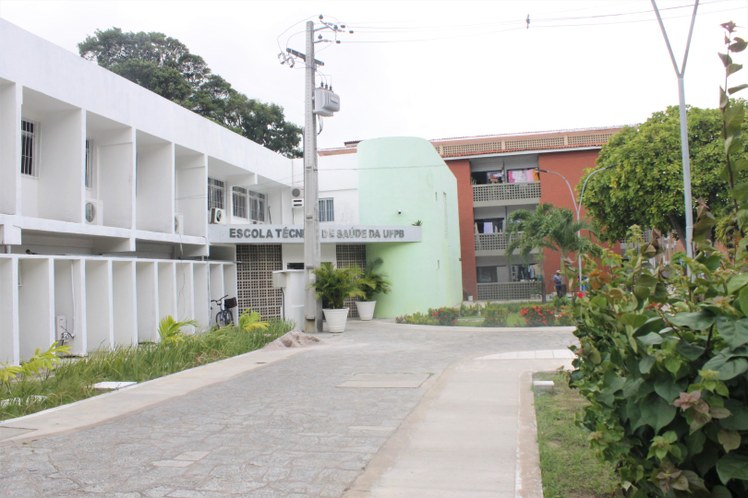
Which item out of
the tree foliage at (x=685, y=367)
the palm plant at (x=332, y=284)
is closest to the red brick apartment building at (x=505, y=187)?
the palm plant at (x=332, y=284)

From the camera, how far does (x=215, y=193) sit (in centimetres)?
2497

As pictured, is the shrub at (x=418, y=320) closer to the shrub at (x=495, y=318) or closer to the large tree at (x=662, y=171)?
Answer: the shrub at (x=495, y=318)

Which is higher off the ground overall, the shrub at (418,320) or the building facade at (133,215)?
the building facade at (133,215)

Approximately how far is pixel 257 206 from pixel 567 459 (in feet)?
79.0

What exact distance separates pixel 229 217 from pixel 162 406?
57.3 feet

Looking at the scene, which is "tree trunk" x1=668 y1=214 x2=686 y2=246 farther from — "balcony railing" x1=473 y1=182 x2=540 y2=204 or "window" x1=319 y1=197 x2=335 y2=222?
"window" x1=319 y1=197 x2=335 y2=222

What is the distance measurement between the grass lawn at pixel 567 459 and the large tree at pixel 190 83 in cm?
3602

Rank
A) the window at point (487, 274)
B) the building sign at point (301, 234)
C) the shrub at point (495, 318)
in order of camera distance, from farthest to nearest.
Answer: the window at point (487, 274)
the building sign at point (301, 234)
the shrub at point (495, 318)

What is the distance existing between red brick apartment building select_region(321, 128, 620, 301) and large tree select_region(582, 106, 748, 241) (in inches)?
428

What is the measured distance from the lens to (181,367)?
1230cm

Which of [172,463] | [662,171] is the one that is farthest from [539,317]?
[172,463]

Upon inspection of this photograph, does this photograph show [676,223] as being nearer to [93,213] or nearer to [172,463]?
[93,213]

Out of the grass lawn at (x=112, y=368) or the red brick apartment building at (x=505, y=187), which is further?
the red brick apartment building at (x=505, y=187)

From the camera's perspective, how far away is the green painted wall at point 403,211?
26.5 meters
